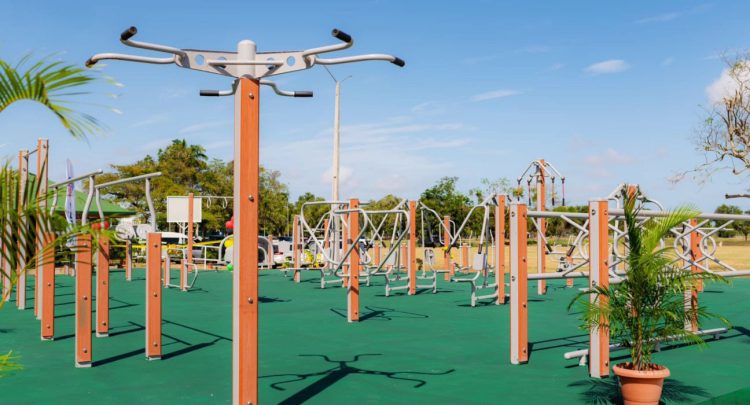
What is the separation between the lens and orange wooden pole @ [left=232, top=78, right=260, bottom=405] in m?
4.30

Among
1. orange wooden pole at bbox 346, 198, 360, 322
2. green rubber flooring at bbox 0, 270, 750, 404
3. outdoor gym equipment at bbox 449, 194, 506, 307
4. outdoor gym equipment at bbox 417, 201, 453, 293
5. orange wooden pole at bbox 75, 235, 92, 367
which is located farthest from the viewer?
outdoor gym equipment at bbox 417, 201, 453, 293

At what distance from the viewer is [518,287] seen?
6.34m

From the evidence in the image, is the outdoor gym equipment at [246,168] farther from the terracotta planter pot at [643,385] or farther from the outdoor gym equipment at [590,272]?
the outdoor gym equipment at [590,272]

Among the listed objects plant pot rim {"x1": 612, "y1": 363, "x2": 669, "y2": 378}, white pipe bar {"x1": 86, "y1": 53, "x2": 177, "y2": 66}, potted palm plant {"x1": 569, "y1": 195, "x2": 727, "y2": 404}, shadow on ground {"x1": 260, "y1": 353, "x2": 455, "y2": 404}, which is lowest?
shadow on ground {"x1": 260, "y1": 353, "x2": 455, "y2": 404}

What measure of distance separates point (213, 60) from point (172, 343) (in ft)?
13.4

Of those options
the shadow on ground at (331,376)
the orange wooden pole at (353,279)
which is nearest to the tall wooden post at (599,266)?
the shadow on ground at (331,376)

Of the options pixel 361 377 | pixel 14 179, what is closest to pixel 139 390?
pixel 361 377

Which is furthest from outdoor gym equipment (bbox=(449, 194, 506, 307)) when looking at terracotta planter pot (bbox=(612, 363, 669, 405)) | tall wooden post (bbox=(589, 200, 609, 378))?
terracotta planter pot (bbox=(612, 363, 669, 405))

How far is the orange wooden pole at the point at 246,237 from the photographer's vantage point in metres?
4.30

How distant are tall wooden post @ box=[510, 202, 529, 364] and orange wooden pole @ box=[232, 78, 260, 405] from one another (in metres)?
2.78

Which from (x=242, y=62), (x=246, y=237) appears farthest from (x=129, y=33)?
(x=246, y=237)

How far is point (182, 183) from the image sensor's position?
44188mm

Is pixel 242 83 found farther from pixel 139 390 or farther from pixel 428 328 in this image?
pixel 428 328

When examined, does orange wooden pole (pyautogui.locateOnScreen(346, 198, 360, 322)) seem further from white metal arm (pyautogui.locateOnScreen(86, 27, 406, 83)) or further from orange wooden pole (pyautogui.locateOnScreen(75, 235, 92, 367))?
white metal arm (pyautogui.locateOnScreen(86, 27, 406, 83))
